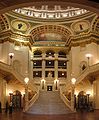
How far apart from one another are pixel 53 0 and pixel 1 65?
18.8m

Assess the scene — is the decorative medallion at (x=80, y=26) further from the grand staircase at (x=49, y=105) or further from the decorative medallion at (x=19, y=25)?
the grand staircase at (x=49, y=105)

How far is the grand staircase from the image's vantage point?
2140cm

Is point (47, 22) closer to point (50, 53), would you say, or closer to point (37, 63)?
point (50, 53)

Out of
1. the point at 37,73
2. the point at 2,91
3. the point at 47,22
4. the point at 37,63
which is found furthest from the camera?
the point at 37,63

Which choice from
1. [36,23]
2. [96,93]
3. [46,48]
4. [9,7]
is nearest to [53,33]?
[46,48]

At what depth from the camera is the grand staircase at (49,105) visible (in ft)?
70.2

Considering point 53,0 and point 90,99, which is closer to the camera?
point 53,0

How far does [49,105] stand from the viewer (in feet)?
79.8

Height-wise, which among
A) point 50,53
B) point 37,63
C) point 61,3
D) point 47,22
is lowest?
point 61,3

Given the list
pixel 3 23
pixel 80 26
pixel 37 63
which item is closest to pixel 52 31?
pixel 80 26

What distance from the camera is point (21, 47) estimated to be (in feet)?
113

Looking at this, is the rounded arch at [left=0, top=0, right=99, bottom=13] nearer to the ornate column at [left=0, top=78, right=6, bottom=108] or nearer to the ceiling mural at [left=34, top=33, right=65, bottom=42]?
the ornate column at [left=0, top=78, right=6, bottom=108]

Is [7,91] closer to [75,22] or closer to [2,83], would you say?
[2,83]

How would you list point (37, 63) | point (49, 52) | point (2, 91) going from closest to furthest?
point (2, 91), point (37, 63), point (49, 52)
